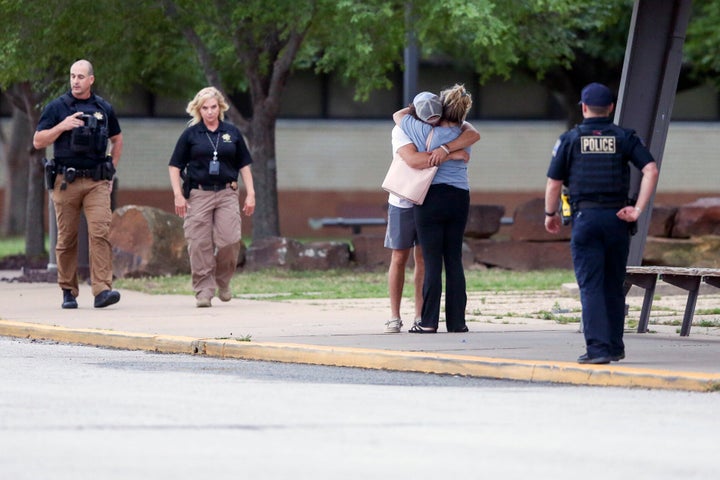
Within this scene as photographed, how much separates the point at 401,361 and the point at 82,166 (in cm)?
499

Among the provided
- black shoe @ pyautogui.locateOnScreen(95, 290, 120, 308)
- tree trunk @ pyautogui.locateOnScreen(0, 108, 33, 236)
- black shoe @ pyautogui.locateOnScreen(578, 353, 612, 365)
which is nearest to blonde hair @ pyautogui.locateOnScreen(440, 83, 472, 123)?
black shoe @ pyautogui.locateOnScreen(578, 353, 612, 365)

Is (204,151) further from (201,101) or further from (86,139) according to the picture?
(86,139)

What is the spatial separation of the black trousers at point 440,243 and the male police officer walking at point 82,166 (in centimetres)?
345

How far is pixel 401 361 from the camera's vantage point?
33.8ft

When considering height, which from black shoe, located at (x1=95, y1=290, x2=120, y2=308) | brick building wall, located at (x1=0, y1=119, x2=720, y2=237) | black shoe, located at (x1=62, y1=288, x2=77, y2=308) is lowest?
brick building wall, located at (x1=0, y1=119, x2=720, y2=237)

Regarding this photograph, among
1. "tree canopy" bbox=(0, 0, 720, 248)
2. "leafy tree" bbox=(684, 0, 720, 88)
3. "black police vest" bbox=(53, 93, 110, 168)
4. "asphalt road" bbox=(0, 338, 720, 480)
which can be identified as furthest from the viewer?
"leafy tree" bbox=(684, 0, 720, 88)

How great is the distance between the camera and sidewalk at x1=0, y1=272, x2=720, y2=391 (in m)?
9.76

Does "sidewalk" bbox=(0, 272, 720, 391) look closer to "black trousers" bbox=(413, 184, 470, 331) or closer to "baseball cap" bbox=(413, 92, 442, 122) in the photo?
"black trousers" bbox=(413, 184, 470, 331)

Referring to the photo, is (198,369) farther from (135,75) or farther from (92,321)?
(135,75)

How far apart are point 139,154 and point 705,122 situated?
1359cm

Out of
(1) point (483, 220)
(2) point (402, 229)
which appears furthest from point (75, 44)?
(2) point (402, 229)

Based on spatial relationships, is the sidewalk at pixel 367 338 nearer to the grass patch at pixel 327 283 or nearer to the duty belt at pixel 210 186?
the grass patch at pixel 327 283

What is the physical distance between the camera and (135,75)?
23719 millimetres

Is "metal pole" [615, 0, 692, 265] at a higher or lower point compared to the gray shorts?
higher
